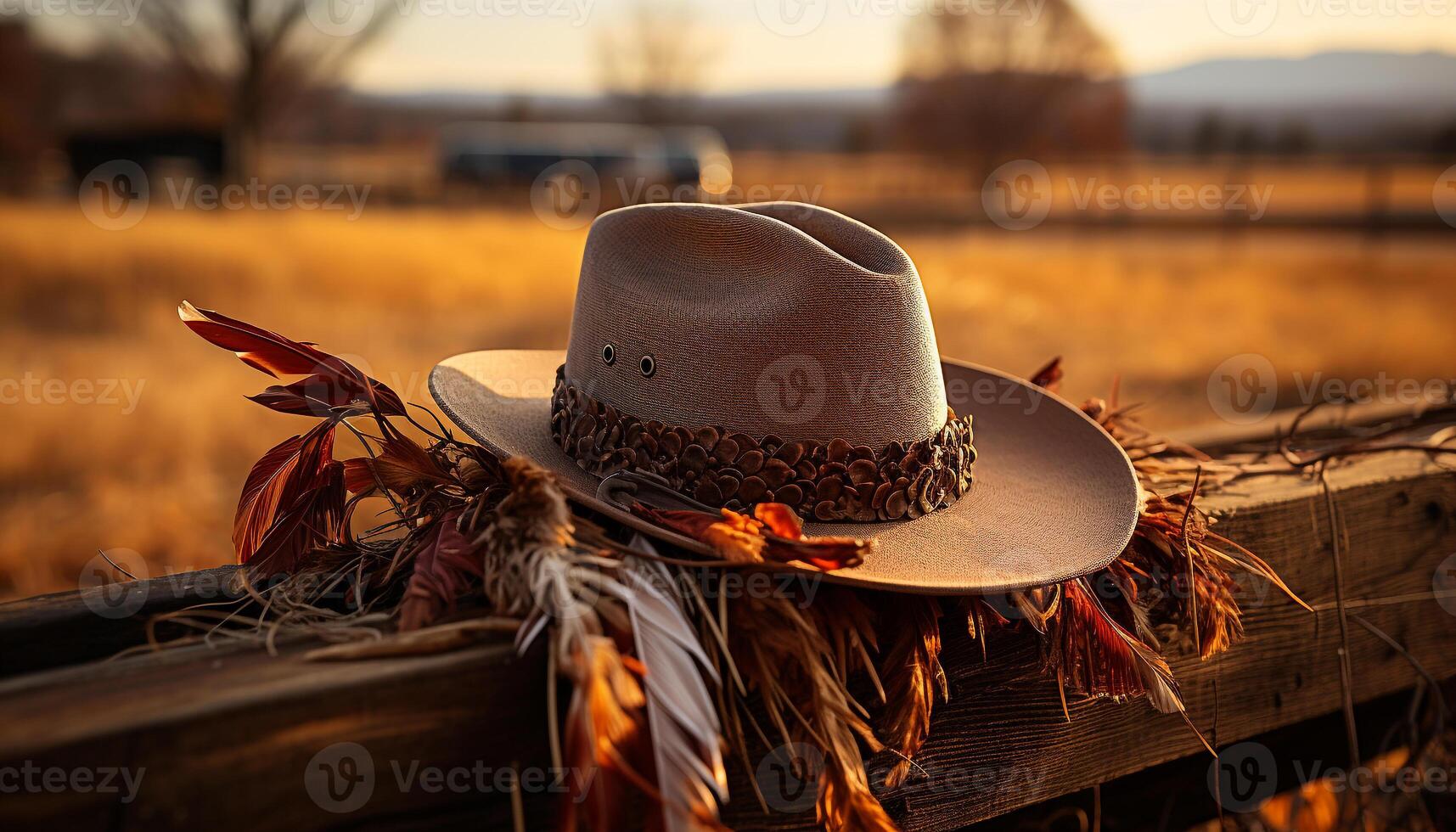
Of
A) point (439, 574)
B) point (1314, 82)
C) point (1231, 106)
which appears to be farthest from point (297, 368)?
point (1314, 82)

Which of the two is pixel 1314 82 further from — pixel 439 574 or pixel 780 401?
pixel 439 574

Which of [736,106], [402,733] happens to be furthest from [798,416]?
[736,106]

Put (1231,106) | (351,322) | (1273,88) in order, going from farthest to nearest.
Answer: (1273,88) < (1231,106) < (351,322)

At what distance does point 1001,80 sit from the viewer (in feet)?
101

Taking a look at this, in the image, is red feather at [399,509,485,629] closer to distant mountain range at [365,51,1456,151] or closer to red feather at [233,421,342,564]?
red feather at [233,421,342,564]

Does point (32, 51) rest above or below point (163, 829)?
above

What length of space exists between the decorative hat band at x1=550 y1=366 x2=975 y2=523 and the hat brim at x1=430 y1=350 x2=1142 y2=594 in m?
0.03

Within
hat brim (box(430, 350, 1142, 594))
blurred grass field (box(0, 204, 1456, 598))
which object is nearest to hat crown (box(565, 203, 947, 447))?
hat brim (box(430, 350, 1142, 594))

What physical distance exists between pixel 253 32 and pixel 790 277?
24.8 metres

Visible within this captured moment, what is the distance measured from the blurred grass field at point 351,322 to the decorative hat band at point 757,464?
8.84ft

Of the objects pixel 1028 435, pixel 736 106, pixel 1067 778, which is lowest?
pixel 1067 778

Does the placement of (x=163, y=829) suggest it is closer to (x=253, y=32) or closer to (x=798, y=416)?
(x=798, y=416)

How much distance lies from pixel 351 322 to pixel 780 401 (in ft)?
27.5

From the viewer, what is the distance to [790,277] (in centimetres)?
143
